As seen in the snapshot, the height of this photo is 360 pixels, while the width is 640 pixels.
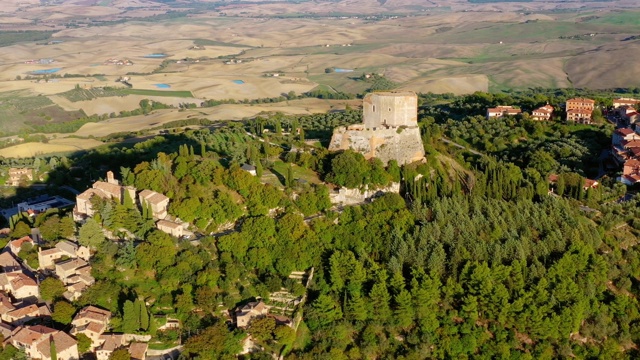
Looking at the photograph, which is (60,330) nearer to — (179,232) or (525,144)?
(179,232)

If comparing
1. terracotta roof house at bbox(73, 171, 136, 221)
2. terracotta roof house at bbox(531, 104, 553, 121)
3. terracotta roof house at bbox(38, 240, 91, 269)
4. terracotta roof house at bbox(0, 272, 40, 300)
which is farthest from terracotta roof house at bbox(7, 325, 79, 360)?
terracotta roof house at bbox(531, 104, 553, 121)

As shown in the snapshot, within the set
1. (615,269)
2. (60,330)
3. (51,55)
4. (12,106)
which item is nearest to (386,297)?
(615,269)

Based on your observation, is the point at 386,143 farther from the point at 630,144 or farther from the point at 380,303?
the point at 630,144

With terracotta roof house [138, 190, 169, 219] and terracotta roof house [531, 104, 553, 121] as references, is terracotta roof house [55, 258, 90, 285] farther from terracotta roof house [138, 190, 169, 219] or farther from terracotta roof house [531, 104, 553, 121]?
terracotta roof house [531, 104, 553, 121]

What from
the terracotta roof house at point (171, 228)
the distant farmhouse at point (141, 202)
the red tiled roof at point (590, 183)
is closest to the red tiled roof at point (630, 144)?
the red tiled roof at point (590, 183)

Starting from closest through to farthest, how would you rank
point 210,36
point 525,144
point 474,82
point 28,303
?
point 28,303 → point 525,144 → point 474,82 → point 210,36

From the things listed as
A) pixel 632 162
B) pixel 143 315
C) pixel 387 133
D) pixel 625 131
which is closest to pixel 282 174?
pixel 387 133
